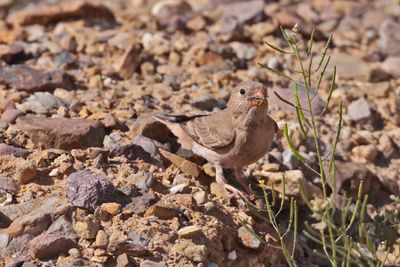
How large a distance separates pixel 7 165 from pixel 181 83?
250 cm

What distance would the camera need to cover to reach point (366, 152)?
24.5ft

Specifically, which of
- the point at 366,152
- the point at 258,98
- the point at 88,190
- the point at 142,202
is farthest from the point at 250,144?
the point at 366,152

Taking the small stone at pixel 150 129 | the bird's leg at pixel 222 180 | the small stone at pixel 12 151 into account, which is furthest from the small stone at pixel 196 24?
the small stone at pixel 12 151

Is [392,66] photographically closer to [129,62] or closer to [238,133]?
[129,62]

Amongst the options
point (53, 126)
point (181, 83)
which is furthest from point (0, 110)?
point (181, 83)

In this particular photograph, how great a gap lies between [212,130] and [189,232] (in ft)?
4.01

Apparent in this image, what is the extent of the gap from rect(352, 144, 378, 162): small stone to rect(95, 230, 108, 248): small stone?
3.04m

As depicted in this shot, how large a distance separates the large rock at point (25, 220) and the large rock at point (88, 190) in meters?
0.08

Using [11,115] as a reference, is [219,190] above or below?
below

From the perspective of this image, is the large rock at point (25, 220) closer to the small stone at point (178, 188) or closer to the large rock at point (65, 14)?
the small stone at point (178, 188)

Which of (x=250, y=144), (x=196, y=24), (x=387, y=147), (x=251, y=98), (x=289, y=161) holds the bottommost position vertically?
(x=387, y=147)

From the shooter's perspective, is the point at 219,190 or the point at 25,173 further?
the point at 219,190

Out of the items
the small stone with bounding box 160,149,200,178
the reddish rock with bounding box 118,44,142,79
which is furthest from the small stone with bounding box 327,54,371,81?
the small stone with bounding box 160,149,200,178

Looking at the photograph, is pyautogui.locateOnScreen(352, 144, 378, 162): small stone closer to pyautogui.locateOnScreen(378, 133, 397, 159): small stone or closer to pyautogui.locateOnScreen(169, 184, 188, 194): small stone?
pyautogui.locateOnScreen(378, 133, 397, 159): small stone
